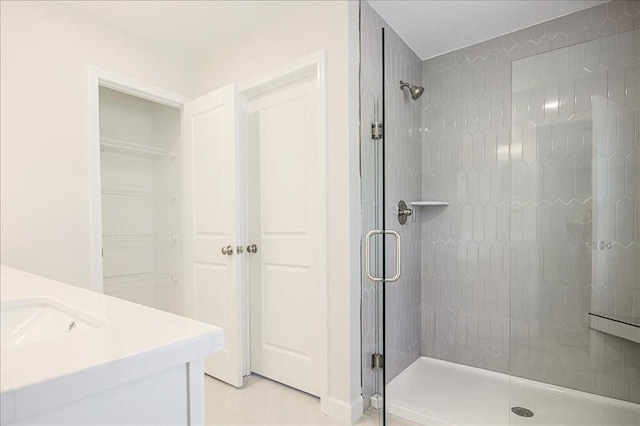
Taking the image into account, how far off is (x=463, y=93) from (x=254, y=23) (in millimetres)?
1560

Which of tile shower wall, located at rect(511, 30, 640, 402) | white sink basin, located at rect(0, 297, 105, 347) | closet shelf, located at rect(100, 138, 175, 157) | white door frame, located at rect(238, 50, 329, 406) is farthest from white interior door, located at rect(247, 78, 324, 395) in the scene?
white sink basin, located at rect(0, 297, 105, 347)

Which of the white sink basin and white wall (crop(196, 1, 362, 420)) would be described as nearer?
the white sink basin

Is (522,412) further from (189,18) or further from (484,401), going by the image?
(189,18)

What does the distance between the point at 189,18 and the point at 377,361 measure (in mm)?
2401

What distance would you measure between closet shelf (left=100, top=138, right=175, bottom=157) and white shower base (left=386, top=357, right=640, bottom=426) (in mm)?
2507

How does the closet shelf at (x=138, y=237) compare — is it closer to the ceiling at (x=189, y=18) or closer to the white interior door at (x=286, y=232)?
the white interior door at (x=286, y=232)

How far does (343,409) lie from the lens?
196 centimetres

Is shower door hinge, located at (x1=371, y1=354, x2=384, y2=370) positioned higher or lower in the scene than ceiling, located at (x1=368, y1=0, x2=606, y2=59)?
lower

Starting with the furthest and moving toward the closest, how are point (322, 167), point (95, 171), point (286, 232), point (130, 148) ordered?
1. point (130, 148)
2. point (286, 232)
3. point (95, 171)
4. point (322, 167)

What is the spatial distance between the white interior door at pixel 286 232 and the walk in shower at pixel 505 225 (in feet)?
1.19

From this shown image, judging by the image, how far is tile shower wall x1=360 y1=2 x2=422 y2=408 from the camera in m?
1.99

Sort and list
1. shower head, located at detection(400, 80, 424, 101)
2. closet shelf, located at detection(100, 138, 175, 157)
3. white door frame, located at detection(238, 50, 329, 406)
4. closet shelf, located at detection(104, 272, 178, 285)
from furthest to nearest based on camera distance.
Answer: closet shelf, located at detection(104, 272, 178, 285)
closet shelf, located at detection(100, 138, 175, 157)
shower head, located at detection(400, 80, 424, 101)
white door frame, located at detection(238, 50, 329, 406)

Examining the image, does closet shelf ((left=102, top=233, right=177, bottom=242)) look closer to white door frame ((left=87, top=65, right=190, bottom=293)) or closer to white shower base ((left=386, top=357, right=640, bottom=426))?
white door frame ((left=87, top=65, right=190, bottom=293))

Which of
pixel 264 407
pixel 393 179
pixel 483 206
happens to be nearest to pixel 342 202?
pixel 393 179
